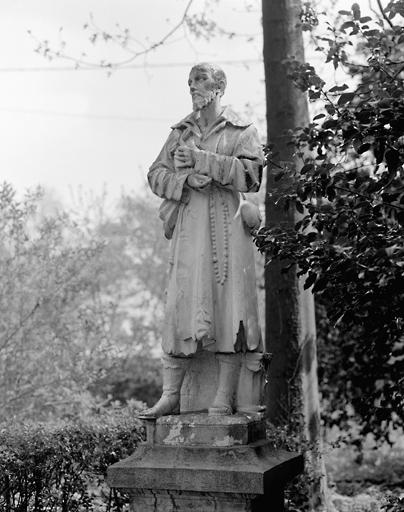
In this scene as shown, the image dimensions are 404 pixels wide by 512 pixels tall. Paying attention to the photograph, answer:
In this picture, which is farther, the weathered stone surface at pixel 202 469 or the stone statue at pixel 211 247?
the stone statue at pixel 211 247

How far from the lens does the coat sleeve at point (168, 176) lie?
5586 millimetres

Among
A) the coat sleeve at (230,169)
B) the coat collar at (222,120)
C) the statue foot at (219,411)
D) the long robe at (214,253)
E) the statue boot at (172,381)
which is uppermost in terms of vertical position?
the coat collar at (222,120)

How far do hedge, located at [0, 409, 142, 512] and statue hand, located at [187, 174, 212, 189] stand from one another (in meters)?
2.36

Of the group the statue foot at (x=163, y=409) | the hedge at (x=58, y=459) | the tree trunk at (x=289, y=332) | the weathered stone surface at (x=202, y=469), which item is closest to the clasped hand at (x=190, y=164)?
the statue foot at (x=163, y=409)

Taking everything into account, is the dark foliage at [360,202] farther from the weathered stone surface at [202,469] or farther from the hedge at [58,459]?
the hedge at [58,459]

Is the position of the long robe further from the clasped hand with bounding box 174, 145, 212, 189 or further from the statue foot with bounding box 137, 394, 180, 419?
the statue foot with bounding box 137, 394, 180, 419

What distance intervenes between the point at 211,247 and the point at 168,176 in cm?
58

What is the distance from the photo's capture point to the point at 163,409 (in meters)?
5.43

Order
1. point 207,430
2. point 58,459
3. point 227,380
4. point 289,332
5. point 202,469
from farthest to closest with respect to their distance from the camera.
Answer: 1. point 289,332
2. point 58,459
3. point 227,380
4. point 207,430
5. point 202,469

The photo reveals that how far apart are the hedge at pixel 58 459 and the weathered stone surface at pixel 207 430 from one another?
1.43m

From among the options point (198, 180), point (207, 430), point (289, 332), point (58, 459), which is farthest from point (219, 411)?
point (289, 332)

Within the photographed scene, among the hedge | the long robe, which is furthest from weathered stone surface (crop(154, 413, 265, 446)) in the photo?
the hedge

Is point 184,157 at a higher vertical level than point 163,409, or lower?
higher

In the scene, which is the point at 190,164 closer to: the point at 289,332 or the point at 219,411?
the point at 219,411
